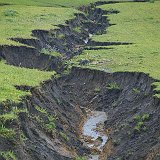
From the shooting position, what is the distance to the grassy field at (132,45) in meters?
39.3

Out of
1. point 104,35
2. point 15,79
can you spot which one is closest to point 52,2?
point 104,35

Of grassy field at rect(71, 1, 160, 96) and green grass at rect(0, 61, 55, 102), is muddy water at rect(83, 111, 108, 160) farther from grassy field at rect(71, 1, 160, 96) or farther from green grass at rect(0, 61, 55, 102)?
grassy field at rect(71, 1, 160, 96)

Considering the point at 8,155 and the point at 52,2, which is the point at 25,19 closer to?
the point at 52,2

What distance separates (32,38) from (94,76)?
25.5 feet

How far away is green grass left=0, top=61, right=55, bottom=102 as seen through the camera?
2403cm

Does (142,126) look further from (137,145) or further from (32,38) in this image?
(32,38)

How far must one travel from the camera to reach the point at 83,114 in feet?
114

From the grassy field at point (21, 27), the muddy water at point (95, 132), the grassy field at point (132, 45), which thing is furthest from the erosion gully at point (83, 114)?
the grassy field at point (132, 45)

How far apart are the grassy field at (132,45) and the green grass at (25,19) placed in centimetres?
526

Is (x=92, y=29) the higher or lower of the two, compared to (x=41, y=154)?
lower

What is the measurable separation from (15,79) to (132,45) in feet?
70.5

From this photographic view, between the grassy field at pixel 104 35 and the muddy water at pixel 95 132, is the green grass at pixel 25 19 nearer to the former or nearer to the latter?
the grassy field at pixel 104 35

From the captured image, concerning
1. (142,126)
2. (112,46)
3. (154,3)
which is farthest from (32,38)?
(154,3)

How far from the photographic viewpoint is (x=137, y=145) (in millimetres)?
26281
